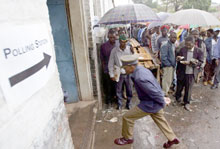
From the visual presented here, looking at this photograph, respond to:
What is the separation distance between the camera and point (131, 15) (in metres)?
3.36

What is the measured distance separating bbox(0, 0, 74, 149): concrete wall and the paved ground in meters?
1.82

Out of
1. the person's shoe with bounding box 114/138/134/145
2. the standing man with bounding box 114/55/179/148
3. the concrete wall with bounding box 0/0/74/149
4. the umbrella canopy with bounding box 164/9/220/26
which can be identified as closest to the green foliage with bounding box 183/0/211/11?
the umbrella canopy with bounding box 164/9/220/26

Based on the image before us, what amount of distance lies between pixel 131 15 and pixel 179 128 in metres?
2.68

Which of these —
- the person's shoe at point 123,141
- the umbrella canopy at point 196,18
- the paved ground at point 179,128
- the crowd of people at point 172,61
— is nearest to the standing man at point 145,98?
the person's shoe at point 123,141

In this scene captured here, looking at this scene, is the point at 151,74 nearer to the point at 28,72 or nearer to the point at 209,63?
the point at 28,72

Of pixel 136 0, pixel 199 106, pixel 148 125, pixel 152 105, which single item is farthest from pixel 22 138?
pixel 136 0

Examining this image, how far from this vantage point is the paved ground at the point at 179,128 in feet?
9.96

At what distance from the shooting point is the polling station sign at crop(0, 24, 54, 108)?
857 mm

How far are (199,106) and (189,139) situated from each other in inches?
56.7

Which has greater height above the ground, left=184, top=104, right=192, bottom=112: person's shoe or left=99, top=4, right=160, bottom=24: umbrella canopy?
left=99, top=4, right=160, bottom=24: umbrella canopy

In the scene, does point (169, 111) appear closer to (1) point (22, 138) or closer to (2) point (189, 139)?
(2) point (189, 139)

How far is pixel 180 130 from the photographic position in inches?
133

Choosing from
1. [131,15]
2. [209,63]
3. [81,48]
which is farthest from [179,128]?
[209,63]

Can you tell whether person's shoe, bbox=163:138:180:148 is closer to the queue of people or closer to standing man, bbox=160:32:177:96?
the queue of people
